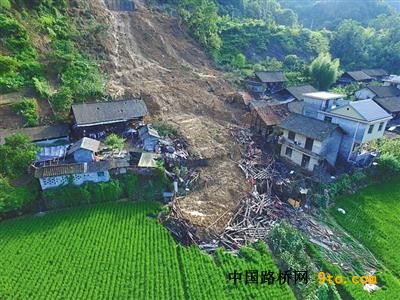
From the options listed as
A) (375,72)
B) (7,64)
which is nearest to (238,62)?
(375,72)

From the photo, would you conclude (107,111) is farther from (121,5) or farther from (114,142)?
(121,5)

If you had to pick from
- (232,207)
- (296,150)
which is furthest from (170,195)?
(296,150)

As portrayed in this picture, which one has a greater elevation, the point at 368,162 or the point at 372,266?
the point at 368,162

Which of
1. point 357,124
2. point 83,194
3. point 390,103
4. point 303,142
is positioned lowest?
point 83,194

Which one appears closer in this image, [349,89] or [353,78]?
[349,89]

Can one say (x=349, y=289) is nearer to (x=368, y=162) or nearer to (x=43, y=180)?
(x=368, y=162)

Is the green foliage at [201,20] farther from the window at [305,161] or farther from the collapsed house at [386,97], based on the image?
the window at [305,161]

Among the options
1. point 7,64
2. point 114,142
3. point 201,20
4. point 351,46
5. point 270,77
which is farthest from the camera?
point 351,46

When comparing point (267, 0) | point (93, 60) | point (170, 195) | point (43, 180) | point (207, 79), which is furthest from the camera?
point (267, 0)
